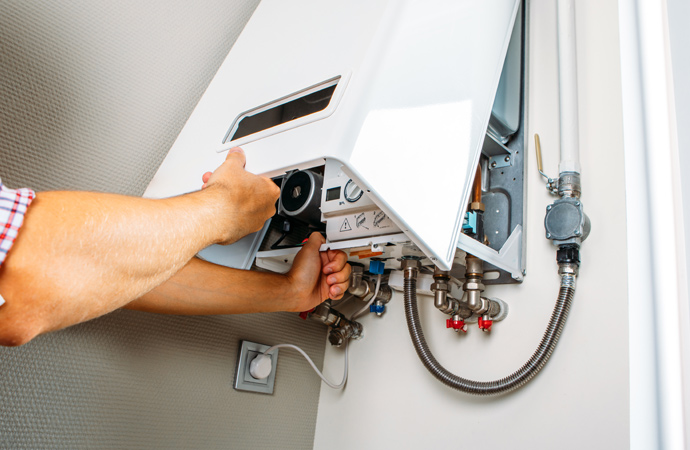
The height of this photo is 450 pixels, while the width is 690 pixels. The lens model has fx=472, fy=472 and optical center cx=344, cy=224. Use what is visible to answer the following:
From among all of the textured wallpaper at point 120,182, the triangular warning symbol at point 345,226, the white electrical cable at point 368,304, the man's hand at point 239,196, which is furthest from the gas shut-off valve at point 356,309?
the man's hand at point 239,196

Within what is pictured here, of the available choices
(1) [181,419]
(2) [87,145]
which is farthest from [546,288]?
(2) [87,145]

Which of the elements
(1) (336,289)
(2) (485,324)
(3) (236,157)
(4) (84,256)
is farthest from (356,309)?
(4) (84,256)

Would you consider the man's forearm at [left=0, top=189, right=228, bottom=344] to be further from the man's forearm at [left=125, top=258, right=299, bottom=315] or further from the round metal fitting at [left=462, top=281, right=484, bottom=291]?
the round metal fitting at [left=462, top=281, right=484, bottom=291]

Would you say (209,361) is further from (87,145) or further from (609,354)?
(609,354)

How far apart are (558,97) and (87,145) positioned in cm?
101

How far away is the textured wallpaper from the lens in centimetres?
88

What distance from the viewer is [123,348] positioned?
97 centimetres

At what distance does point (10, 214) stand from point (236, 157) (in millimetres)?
356

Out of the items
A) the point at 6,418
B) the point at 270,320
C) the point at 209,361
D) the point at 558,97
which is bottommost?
the point at 6,418

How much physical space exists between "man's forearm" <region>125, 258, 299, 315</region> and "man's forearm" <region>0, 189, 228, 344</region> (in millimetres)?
359

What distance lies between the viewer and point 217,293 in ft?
3.11

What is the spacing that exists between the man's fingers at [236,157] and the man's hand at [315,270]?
0.88ft

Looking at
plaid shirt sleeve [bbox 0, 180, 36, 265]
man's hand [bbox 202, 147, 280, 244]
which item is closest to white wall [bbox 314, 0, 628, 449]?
man's hand [bbox 202, 147, 280, 244]

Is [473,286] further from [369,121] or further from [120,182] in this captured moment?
[120,182]
